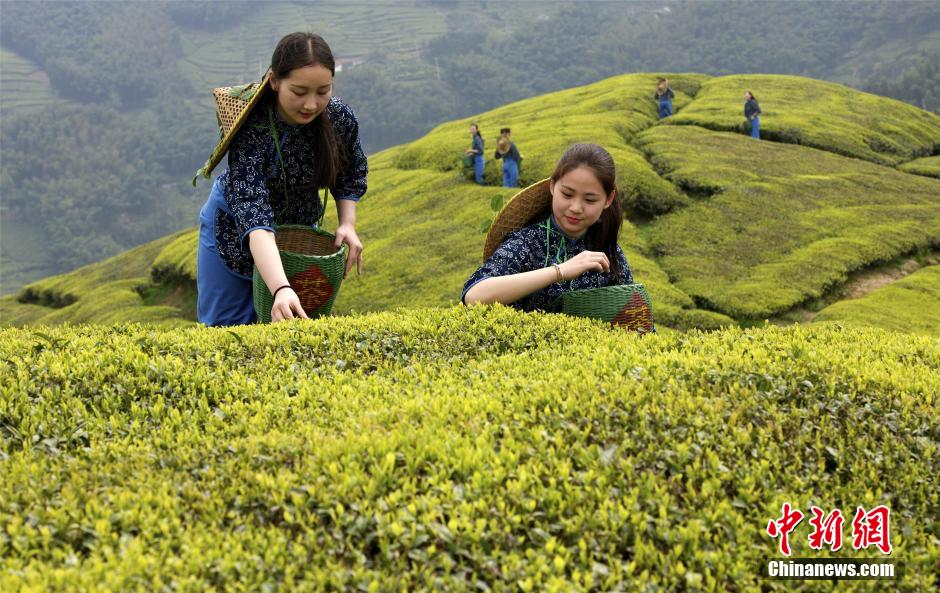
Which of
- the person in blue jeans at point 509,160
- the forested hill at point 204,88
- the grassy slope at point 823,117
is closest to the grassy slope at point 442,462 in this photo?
the person in blue jeans at point 509,160

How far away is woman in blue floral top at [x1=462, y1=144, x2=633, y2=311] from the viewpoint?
5902 millimetres

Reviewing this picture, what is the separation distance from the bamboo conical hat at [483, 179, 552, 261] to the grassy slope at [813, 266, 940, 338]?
9.99 metres

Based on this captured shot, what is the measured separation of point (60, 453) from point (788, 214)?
77.5 feet

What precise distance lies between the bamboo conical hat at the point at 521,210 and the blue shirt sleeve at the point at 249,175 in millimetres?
1822

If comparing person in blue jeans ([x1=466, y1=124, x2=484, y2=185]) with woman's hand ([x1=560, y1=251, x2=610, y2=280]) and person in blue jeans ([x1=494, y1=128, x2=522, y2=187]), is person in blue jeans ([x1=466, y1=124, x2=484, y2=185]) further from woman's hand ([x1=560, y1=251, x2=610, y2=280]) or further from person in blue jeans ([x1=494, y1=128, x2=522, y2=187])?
woman's hand ([x1=560, y1=251, x2=610, y2=280])

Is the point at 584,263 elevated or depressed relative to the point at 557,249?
elevated

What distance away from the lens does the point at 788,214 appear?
24.5m

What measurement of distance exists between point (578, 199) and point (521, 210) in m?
0.70

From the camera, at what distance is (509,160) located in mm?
26594

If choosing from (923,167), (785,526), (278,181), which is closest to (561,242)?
(278,181)

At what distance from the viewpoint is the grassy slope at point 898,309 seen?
15906 millimetres

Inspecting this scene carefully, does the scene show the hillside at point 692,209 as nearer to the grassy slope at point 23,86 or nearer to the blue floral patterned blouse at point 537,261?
the blue floral patterned blouse at point 537,261
